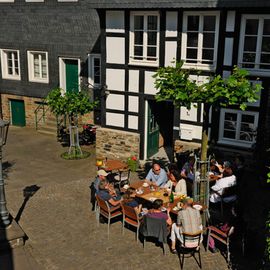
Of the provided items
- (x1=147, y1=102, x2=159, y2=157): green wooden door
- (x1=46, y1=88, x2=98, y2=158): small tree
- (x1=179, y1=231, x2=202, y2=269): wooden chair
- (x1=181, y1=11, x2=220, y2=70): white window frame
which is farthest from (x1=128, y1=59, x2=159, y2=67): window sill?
(x1=179, y1=231, x2=202, y2=269): wooden chair

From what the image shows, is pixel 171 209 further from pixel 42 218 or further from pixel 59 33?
pixel 59 33

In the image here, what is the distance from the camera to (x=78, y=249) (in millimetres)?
9414

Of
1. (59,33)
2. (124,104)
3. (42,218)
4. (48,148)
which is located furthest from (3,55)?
(42,218)

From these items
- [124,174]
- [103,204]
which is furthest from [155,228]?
[124,174]

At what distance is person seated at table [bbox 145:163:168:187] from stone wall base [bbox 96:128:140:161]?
3.62 metres

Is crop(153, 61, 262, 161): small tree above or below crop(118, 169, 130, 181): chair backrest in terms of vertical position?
above

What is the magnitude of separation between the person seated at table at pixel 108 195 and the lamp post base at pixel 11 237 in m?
2.09

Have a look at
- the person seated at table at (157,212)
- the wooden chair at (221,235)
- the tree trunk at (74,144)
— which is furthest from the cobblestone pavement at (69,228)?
the person seated at table at (157,212)

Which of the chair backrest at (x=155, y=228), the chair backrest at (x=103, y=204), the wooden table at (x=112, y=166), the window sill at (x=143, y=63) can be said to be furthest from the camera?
the window sill at (x=143, y=63)

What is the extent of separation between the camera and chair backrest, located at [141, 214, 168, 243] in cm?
901

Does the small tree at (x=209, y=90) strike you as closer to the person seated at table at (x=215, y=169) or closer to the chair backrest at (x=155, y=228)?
the chair backrest at (x=155, y=228)

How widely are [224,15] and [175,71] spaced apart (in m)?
4.22

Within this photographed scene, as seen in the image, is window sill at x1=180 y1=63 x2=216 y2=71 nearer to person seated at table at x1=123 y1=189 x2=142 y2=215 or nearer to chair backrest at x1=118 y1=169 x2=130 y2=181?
chair backrest at x1=118 y1=169 x2=130 y2=181

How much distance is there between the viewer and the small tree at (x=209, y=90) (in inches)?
333
